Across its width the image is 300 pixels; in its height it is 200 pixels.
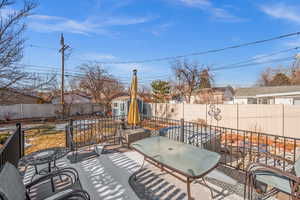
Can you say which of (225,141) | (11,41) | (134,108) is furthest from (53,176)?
(11,41)

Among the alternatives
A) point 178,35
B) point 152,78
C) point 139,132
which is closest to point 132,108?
point 139,132

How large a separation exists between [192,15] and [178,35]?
304cm

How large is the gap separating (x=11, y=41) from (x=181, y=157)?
706 centimetres

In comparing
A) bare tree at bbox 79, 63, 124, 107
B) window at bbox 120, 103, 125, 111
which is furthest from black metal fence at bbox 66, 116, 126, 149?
bare tree at bbox 79, 63, 124, 107

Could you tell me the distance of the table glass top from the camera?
171cm

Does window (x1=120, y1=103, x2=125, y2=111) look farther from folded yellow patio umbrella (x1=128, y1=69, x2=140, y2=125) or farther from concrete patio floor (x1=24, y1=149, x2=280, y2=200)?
concrete patio floor (x1=24, y1=149, x2=280, y2=200)

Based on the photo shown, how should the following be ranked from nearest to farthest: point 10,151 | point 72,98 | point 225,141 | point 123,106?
point 10,151 → point 225,141 → point 123,106 → point 72,98

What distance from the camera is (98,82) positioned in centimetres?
1717

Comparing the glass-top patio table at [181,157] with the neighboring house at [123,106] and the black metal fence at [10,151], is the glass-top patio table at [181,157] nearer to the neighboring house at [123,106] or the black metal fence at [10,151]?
the black metal fence at [10,151]

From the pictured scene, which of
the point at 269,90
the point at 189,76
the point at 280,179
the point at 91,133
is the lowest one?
the point at 91,133

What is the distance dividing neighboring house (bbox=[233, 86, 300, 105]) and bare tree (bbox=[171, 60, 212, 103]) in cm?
422

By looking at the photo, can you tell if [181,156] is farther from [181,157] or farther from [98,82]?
[98,82]

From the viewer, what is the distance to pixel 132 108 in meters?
4.54

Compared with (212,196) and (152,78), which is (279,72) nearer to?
(152,78)
